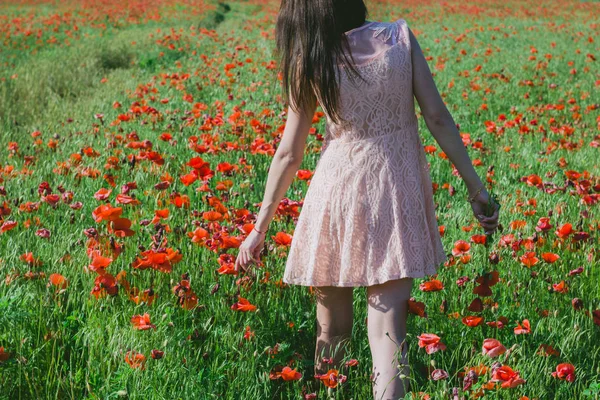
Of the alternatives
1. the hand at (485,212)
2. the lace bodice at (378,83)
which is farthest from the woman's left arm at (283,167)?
the hand at (485,212)

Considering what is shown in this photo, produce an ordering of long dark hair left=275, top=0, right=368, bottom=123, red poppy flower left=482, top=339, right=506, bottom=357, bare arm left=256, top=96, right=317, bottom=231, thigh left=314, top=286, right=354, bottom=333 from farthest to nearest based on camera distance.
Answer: thigh left=314, top=286, right=354, bottom=333, bare arm left=256, top=96, right=317, bottom=231, long dark hair left=275, top=0, right=368, bottom=123, red poppy flower left=482, top=339, right=506, bottom=357

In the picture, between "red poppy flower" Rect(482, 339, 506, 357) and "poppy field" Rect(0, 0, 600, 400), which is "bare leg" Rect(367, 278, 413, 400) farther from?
"red poppy flower" Rect(482, 339, 506, 357)

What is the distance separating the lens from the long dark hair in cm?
208

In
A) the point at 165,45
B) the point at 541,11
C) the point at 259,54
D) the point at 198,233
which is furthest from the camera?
the point at 541,11

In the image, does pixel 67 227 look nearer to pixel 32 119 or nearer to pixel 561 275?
pixel 561 275

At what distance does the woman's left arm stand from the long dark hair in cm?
5

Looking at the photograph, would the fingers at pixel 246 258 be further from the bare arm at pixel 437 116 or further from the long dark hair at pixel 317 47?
the bare arm at pixel 437 116

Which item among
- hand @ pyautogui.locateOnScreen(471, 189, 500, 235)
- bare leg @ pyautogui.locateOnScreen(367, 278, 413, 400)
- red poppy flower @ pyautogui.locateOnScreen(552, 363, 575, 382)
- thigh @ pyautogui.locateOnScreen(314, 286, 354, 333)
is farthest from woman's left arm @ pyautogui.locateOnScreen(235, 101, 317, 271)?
red poppy flower @ pyautogui.locateOnScreen(552, 363, 575, 382)

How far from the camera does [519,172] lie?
477 centimetres

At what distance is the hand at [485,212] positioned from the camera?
2.15 metres

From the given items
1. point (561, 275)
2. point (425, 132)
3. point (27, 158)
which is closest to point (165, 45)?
point (425, 132)

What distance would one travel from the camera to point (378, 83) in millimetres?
2094

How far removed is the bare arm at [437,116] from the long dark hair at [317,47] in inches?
8.0

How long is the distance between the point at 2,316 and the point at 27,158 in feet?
7.51
